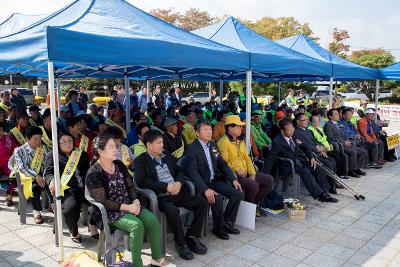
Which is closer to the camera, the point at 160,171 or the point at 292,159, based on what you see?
the point at 160,171

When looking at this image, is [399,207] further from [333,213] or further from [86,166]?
[86,166]

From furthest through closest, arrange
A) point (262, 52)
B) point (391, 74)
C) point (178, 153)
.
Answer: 1. point (391, 74)
2. point (262, 52)
3. point (178, 153)

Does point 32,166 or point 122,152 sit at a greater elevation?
point 122,152

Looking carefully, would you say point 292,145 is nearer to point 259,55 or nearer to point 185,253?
point 259,55

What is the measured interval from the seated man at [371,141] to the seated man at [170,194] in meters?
5.38

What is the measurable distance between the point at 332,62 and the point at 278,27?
24686 millimetres

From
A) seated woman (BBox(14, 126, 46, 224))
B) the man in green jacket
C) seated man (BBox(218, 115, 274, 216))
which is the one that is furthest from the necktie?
seated woman (BBox(14, 126, 46, 224))

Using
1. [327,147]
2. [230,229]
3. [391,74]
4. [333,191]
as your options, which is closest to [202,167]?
[230,229]

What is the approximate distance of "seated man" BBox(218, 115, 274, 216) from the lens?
465 centimetres

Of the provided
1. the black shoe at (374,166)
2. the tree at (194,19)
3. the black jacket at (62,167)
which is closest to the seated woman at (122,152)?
the black jacket at (62,167)

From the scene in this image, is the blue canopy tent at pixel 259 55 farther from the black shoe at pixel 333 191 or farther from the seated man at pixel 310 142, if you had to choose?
the black shoe at pixel 333 191

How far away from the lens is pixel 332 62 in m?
7.82

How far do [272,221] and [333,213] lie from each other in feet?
3.20

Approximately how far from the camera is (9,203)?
200 inches
